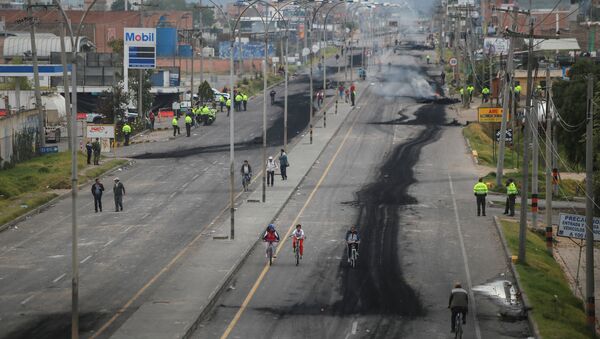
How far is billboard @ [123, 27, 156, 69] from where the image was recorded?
3300 inches

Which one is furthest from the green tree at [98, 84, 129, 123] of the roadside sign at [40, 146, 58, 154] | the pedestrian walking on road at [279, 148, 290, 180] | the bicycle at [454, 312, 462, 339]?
the bicycle at [454, 312, 462, 339]

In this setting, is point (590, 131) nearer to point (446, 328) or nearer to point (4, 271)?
point (446, 328)

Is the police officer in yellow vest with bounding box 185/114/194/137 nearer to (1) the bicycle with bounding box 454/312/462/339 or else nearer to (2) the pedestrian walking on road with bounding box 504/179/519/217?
(2) the pedestrian walking on road with bounding box 504/179/519/217

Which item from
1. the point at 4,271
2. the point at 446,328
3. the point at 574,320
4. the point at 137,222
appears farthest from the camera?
the point at 137,222

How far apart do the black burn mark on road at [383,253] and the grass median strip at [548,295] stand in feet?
10.4

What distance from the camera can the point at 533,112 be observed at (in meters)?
49.3

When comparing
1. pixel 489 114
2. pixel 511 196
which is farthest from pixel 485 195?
pixel 489 114

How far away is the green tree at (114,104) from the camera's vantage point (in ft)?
245

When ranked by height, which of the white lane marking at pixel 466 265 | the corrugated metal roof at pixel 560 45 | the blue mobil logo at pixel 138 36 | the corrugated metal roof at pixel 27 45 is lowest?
the white lane marking at pixel 466 265

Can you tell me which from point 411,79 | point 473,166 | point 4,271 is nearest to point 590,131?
point 4,271

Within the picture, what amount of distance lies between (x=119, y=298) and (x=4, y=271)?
595cm

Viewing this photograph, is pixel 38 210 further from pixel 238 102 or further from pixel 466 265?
pixel 238 102

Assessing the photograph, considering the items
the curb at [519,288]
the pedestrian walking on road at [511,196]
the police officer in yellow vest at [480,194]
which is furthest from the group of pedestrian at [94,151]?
the curb at [519,288]

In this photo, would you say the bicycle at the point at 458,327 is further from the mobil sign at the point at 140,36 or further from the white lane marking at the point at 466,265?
the mobil sign at the point at 140,36
